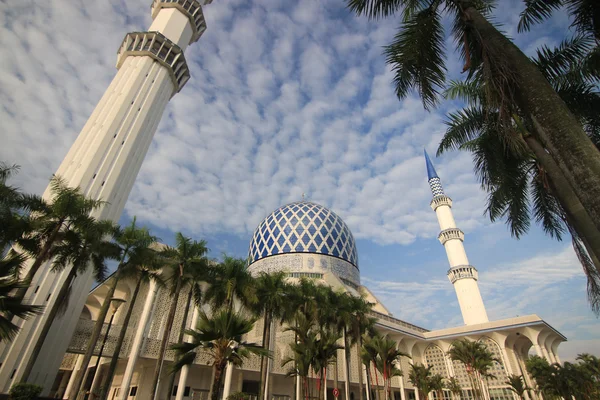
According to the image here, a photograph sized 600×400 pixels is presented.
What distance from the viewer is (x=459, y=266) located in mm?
43969

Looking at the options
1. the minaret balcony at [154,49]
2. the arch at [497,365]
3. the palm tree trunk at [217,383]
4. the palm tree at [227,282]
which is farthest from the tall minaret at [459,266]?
the minaret balcony at [154,49]

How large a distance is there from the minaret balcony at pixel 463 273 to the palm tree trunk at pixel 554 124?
143 feet

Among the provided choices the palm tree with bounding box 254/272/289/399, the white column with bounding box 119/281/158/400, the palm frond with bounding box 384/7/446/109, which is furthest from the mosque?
the palm frond with bounding box 384/7/446/109

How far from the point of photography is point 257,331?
1225 inches

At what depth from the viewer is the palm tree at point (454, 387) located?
33.5 metres

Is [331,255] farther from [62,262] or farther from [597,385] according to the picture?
[62,262]

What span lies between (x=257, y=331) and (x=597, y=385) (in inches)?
1378

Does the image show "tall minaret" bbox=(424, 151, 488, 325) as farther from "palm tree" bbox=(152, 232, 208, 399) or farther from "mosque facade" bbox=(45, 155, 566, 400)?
"palm tree" bbox=(152, 232, 208, 399)

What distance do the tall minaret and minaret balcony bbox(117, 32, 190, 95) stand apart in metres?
40.6

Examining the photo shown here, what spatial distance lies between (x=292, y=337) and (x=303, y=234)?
20938 millimetres

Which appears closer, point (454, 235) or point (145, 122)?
point (145, 122)

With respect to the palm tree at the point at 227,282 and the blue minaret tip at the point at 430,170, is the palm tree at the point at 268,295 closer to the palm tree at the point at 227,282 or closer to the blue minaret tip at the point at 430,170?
the palm tree at the point at 227,282

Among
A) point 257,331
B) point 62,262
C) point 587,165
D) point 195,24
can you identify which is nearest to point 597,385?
point 257,331

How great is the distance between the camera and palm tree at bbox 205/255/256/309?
1852cm
